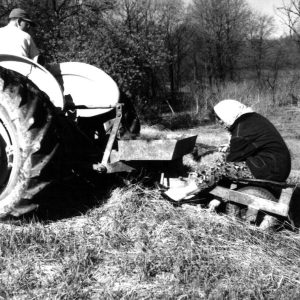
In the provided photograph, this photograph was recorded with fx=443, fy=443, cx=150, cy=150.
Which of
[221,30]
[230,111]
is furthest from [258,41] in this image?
[230,111]

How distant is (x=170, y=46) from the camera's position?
36562 mm

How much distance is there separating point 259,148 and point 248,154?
130 mm

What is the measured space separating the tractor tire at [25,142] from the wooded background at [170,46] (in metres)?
13.6

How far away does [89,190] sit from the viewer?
14.8 feet

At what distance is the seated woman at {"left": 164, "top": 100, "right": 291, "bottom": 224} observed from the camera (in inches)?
176

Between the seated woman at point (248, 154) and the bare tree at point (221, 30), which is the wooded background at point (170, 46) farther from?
the seated woman at point (248, 154)

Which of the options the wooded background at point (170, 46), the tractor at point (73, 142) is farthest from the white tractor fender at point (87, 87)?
the wooded background at point (170, 46)

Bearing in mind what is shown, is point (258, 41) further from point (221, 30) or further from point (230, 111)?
point (230, 111)

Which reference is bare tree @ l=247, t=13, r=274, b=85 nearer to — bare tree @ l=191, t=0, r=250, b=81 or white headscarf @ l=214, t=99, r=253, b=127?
bare tree @ l=191, t=0, r=250, b=81

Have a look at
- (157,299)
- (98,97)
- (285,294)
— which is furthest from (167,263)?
(98,97)

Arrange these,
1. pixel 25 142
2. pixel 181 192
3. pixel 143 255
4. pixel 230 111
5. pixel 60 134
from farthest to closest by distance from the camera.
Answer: pixel 230 111 → pixel 181 192 → pixel 60 134 → pixel 25 142 → pixel 143 255

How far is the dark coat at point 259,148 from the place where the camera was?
4492 millimetres

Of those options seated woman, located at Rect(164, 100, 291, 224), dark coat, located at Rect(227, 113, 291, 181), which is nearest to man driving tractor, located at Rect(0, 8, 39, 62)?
seated woman, located at Rect(164, 100, 291, 224)

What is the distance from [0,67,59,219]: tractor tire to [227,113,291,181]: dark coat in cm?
203
